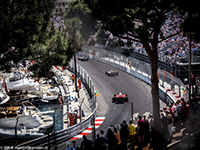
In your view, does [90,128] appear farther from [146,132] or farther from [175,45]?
[175,45]

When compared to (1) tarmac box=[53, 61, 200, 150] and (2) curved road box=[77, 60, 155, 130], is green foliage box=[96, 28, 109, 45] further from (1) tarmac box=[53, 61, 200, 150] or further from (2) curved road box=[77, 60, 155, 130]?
(1) tarmac box=[53, 61, 200, 150]

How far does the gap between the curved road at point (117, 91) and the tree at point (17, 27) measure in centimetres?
882

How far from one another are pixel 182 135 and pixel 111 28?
7.44m

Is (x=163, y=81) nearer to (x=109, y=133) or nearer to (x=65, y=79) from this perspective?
(x=65, y=79)

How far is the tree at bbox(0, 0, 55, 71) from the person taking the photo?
16781 mm

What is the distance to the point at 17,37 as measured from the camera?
1762 cm

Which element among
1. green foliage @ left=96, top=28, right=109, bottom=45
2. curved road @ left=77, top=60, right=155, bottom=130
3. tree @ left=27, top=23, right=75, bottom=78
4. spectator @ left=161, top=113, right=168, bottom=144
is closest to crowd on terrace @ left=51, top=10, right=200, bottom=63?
curved road @ left=77, top=60, right=155, bottom=130

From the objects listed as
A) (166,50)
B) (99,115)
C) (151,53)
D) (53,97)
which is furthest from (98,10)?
(166,50)

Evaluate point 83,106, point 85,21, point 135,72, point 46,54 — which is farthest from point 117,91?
point 85,21

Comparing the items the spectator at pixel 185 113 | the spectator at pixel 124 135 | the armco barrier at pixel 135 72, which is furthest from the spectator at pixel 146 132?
the armco barrier at pixel 135 72

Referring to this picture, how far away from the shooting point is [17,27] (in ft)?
57.7

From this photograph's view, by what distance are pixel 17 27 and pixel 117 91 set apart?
Answer: 16.7 m

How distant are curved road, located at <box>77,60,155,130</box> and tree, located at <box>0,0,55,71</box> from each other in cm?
882

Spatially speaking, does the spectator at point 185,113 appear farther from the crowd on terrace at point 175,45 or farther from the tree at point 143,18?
the crowd on terrace at point 175,45
